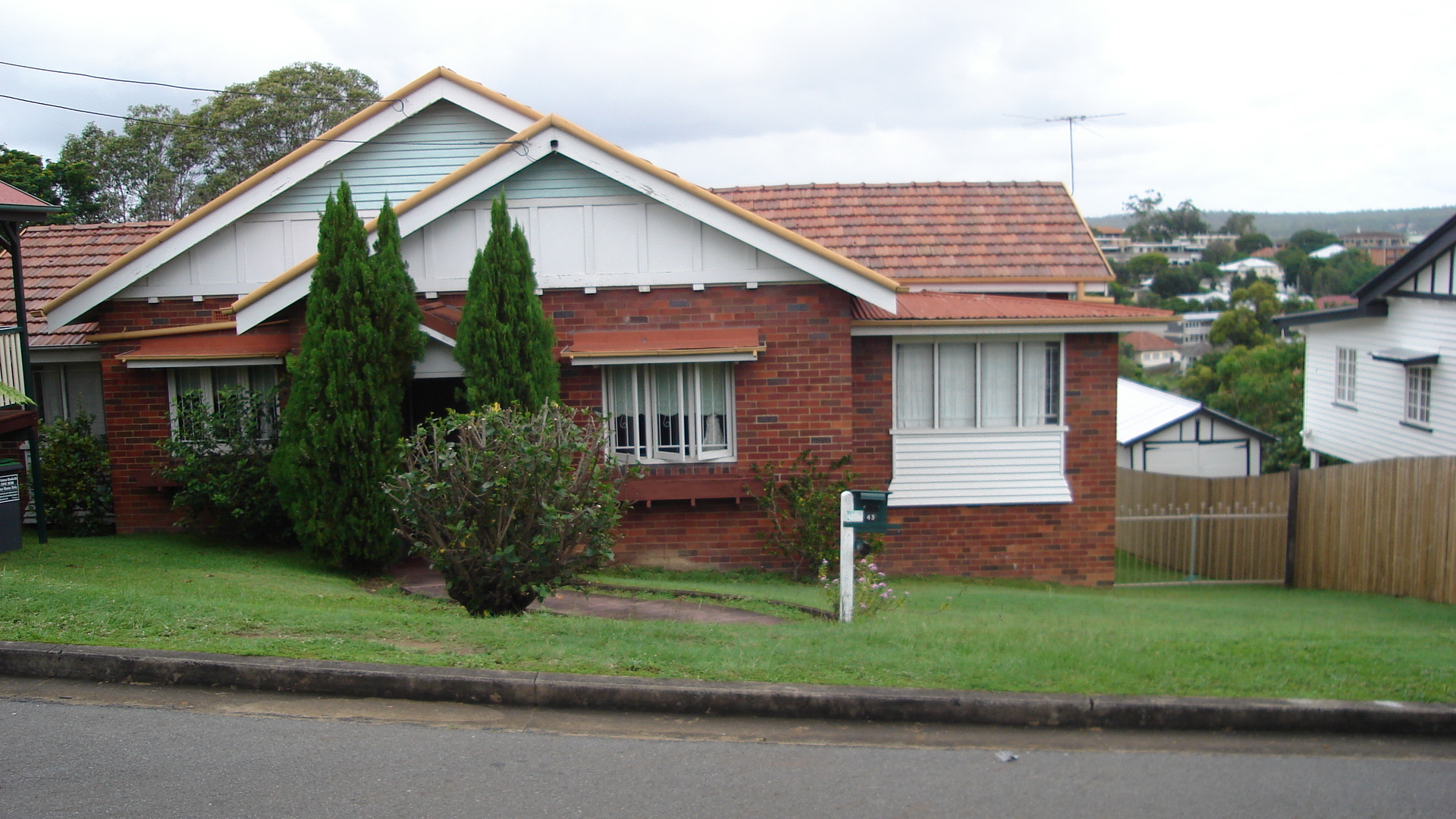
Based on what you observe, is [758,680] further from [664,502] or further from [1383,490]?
[1383,490]

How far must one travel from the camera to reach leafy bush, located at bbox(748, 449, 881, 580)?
11.8 metres

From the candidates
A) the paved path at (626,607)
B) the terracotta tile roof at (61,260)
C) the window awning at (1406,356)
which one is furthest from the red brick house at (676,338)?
the window awning at (1406,356)

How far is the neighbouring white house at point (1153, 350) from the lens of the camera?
91125 millimetres

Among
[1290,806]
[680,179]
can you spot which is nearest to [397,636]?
[1290,806]

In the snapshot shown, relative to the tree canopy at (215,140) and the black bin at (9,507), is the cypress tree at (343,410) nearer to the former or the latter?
the black bin at (9,507)

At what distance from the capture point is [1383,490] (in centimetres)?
1323

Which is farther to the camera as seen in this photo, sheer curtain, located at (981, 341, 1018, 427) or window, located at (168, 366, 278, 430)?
sheer curtain, located at (981, 341, 1018, 427)

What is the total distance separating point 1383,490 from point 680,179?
9.11 metres

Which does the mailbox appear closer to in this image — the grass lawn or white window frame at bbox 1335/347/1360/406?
the grass lawn

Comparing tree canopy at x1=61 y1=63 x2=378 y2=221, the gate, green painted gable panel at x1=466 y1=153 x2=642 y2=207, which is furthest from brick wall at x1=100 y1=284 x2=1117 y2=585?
tree canopy at x1=61 y1=63 x2=378 y2=221

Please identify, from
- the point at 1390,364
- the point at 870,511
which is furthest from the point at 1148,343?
the point at 870,511

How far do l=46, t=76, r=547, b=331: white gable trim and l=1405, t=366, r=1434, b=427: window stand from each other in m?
18.2

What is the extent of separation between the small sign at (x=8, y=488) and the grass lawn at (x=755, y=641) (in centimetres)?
58

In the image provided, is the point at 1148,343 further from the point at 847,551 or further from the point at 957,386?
the point at 847,551
